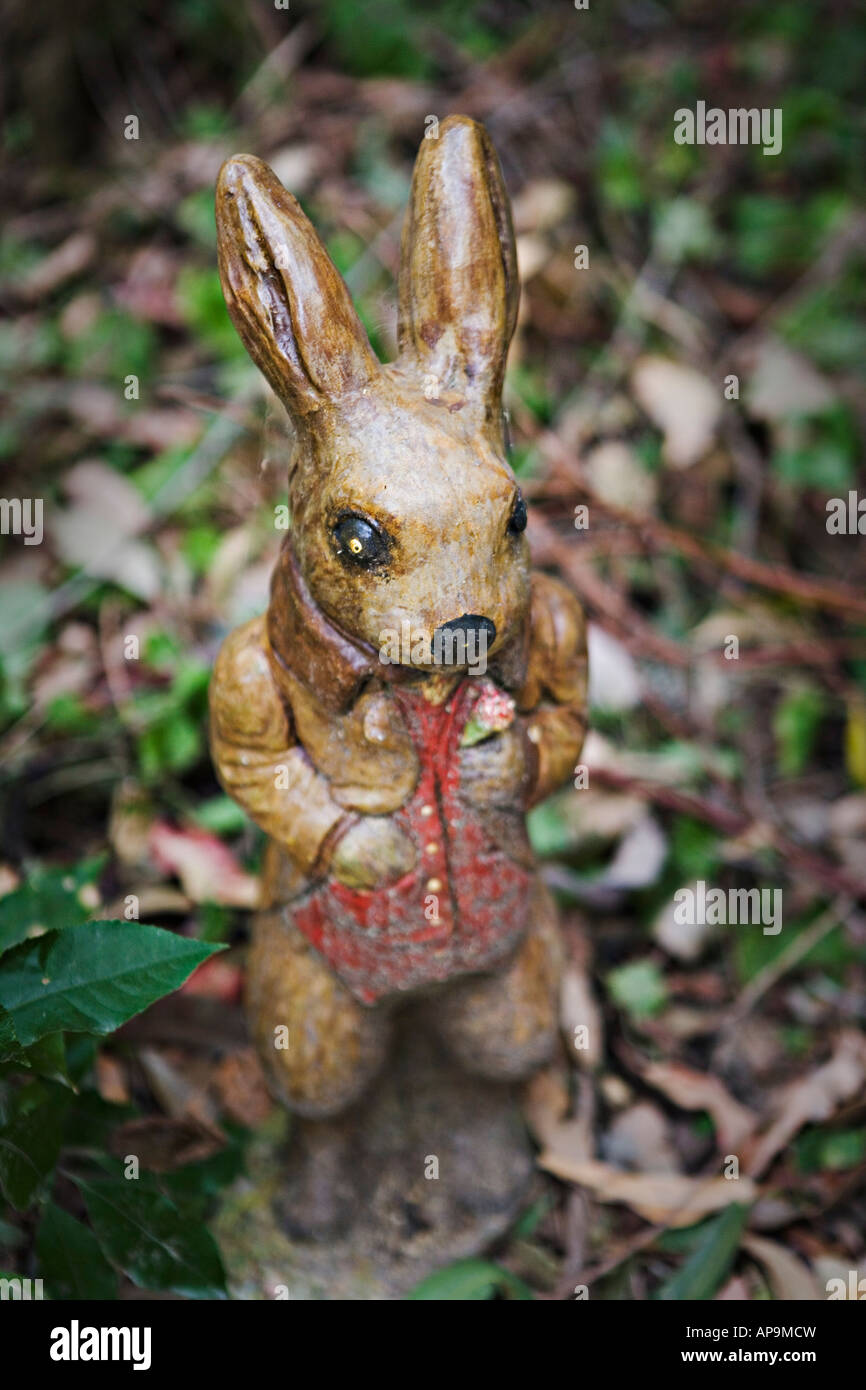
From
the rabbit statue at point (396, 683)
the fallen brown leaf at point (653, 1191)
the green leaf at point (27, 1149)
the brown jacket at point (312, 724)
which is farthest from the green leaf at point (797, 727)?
the green leaf at point (27, 1149)

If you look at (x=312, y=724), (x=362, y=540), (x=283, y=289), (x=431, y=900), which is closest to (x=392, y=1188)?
(x=431, y=900)

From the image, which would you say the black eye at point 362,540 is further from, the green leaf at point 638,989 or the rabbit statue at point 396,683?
the green leaf at point 638,989

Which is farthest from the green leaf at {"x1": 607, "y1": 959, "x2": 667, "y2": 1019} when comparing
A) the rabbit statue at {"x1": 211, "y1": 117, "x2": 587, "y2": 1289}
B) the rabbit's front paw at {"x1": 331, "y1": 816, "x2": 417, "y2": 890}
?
the rabbit's front paw at {"x1": 331, "y1": 816, "x2": 417, "y2": 890}

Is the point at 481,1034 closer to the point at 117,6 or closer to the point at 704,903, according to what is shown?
the point at 704,903

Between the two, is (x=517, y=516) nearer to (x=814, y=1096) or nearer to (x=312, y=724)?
(x=312, y=724)

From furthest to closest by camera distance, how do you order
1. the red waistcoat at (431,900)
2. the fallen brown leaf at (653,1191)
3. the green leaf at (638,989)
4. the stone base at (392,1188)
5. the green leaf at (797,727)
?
the green leaf at (797,727)
the green leaf at (638,989)
the fallen brown leaf at (653,1191)
the stone base at (392,1188)
the red waistcoat at (431,900)

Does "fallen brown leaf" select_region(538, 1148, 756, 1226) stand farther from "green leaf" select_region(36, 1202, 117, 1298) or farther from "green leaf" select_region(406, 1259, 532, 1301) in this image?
"green leaf" select_region(36, 1202, 117, 1298)
